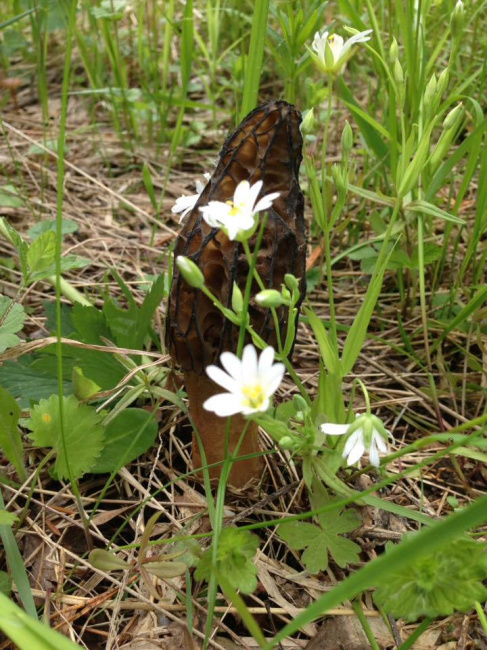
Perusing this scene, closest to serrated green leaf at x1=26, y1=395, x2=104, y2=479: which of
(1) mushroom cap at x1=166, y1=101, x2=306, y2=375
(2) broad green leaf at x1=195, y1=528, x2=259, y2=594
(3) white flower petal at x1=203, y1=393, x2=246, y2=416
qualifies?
(1) mushroom cap at x1=166, y1=101, x2=306, y2=375

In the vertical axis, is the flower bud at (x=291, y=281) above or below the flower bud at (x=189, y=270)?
below

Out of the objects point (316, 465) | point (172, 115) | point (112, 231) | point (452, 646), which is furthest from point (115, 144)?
point (452, 646)

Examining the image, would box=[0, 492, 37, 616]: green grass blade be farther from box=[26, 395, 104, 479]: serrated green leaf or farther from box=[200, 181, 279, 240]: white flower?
box=[200, 181, 279, 240]: white flower

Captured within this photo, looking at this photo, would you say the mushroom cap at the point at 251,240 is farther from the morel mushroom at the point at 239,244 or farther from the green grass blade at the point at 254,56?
the green grass blade at the point at 254,56

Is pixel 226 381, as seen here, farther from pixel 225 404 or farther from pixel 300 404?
pixel 300 404

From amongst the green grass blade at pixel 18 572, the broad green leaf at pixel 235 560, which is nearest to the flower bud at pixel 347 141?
the broad green leaf at pixel 235 560

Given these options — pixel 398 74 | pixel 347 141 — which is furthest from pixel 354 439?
pixel 398 74

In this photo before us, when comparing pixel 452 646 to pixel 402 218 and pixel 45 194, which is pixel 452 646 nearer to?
pixel 402 218
